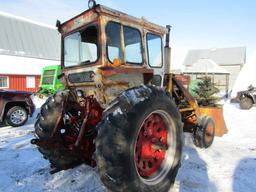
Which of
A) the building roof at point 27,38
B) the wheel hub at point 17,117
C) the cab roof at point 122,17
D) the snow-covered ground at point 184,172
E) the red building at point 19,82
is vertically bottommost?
the snow-covered ground at point 184,172

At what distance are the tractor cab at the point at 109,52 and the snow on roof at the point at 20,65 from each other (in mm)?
18978

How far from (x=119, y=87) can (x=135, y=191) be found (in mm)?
1470

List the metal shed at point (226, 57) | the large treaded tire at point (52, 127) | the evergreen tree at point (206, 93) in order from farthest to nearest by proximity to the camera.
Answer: the metal shed at point (226, 57), the evergreen tree at point (206, 93), the large treaded tire at point (52, 127)

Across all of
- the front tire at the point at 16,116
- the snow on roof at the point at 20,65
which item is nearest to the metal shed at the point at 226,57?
the snow on roof at the point at 20,65

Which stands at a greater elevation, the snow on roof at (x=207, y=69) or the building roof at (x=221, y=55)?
the building roof at (x=221, y=55)

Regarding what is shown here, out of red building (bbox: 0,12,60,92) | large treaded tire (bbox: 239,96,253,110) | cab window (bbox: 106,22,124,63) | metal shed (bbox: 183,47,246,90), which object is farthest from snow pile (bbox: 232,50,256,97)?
metal shed (bbox: 183,47,246,90)

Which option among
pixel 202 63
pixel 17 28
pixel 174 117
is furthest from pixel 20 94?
pixel 202 63

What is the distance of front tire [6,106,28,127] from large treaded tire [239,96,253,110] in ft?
38.6

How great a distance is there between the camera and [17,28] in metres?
22.9

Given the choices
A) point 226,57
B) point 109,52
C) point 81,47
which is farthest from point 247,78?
point 226,57

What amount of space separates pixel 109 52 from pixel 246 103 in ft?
41.4

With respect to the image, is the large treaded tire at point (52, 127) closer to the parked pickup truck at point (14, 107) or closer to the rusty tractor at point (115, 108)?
the rusty tractor at point (115, 108)

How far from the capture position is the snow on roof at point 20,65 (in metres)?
20.5

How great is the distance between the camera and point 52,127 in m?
3.84
